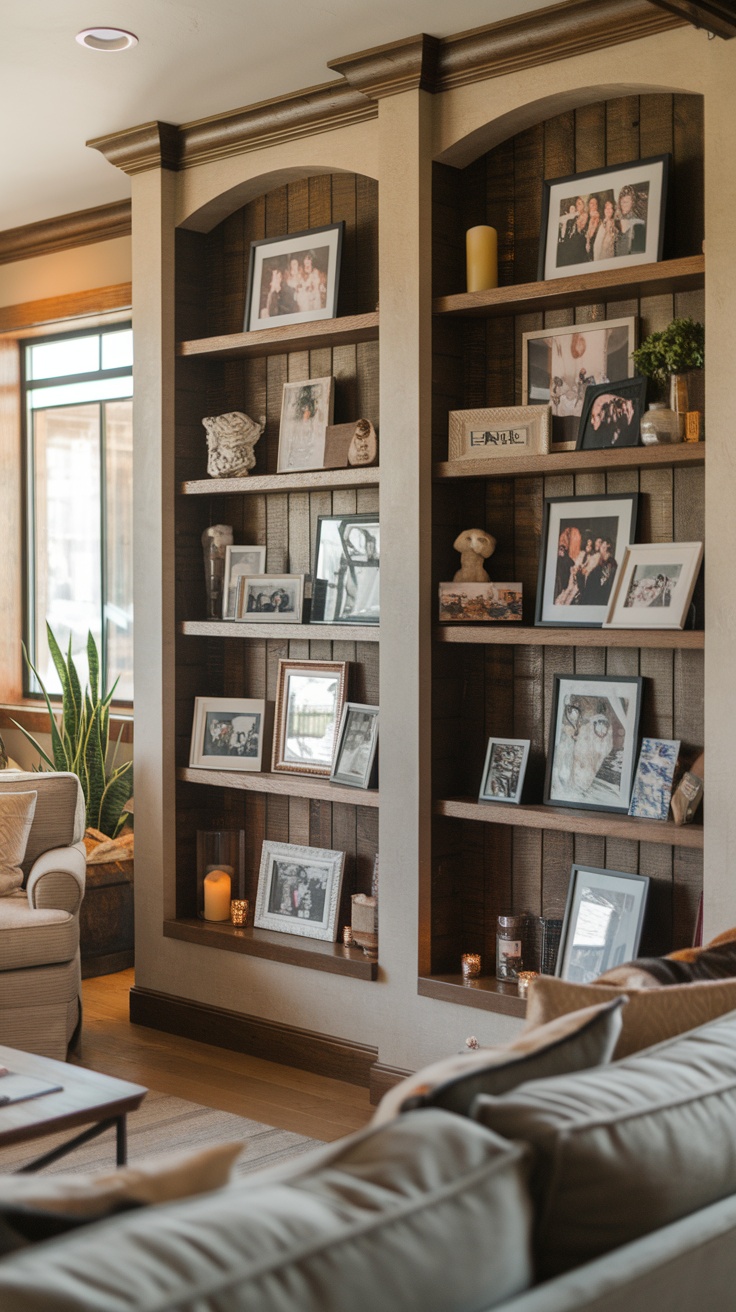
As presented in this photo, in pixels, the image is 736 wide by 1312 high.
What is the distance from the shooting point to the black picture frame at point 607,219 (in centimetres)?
331

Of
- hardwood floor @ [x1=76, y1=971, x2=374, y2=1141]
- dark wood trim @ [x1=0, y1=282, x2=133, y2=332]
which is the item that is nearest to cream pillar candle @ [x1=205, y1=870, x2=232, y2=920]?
hardwood floor @ [x1=76, y1=971, x2=374, y2=1141]

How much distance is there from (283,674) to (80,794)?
845 millimetres

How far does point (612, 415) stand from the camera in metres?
3.39

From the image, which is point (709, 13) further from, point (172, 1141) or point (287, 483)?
point (172, 1141)

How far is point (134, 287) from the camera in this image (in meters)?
4.43

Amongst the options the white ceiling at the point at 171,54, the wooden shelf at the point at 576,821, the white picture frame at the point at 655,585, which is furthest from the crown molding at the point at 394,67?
the wooden shelf at the point at 576,821

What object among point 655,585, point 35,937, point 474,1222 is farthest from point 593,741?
point 474,1222

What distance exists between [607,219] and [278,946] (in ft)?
7.75

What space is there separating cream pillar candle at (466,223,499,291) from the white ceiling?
0.53 metres

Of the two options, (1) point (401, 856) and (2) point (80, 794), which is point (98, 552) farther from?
(1) point (401, 856)

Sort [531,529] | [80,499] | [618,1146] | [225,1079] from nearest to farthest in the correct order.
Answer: [618,1146], [531,529], [225,1079], [80,499]

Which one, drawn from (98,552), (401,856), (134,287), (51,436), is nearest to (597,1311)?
(401,856)

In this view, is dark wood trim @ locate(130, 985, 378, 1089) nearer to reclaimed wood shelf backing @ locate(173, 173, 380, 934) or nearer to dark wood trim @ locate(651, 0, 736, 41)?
reclaimed wood shelf backing @ locate(173, 173, 380, 934)

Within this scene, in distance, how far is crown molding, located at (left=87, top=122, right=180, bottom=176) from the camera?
4.25m
